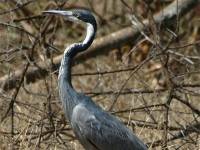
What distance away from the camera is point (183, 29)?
11133 mm

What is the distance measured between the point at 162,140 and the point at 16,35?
3.87 m

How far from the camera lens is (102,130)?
550 cm

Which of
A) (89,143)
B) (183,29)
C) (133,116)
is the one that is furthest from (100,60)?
(89,143)

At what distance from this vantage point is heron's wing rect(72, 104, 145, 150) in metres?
5.44

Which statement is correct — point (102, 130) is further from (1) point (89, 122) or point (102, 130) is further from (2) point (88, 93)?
(2) point (88, 93)

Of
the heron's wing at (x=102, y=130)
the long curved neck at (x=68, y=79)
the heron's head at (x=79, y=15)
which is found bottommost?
the heron's wing at (x=102, y=130)

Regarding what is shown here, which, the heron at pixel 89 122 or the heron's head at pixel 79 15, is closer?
the heron at pixel 89 122

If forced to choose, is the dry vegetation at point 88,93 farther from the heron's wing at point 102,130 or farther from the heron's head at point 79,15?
the heron's head at point 79,15

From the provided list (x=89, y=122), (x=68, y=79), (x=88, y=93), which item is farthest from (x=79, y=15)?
(x=88, y=93)

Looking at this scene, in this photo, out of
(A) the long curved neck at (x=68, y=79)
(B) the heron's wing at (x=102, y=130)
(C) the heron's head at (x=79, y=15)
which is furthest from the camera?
(C) the heron's head at (x=79, y=15)

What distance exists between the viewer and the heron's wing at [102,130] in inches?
A: 214

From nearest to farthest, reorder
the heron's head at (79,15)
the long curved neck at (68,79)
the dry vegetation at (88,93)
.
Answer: the long curved neck at (68,79), the heron's head at (79,15), the dry vegetation at (88,93)

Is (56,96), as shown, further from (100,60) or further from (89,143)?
(100,60)

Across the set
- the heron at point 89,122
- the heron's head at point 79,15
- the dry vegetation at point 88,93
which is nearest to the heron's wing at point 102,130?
the heron at point 89,122
